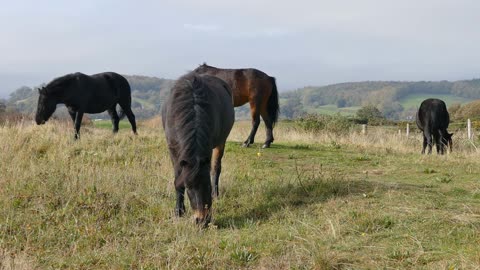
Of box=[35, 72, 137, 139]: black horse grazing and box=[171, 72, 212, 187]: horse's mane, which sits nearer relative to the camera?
box=[171, 72, 212, 187]: horse's mane

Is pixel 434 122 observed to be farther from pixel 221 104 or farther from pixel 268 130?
pixel 221 104

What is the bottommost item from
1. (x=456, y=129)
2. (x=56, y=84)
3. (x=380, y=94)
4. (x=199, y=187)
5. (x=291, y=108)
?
(x=291, y=108)

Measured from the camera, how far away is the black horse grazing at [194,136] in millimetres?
5438

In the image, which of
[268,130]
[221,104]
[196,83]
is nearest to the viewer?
[196,83]

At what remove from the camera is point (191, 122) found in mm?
5734

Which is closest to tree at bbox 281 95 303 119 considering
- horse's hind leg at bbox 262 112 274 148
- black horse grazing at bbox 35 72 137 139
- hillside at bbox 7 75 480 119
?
hillside at bbox 7 75 480 119

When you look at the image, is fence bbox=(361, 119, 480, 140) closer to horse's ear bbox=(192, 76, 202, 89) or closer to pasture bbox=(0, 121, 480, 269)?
pasture bbox=(0, 121, 480, 269)

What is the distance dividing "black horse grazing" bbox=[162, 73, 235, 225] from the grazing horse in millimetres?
5452

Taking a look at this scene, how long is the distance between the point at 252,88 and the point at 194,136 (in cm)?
722

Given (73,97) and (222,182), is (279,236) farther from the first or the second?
(73,97)

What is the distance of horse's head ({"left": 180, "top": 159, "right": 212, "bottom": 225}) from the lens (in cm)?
537

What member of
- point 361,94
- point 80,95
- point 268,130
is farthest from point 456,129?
point 361,94

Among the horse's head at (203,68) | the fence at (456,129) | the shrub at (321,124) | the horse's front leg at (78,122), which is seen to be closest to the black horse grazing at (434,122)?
the fence at (456,129)

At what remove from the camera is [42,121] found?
42.8 feet
